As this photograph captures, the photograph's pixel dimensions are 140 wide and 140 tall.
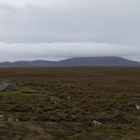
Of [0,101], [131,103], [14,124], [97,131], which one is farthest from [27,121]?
[131,103]

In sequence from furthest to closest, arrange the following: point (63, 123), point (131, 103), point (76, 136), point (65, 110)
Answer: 1. point (131, 103)
2. point (65, 110)
3. point (63, 123)
4. point (76, 136)

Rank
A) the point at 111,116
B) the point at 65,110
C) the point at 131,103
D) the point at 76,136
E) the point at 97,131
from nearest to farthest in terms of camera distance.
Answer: the point at 76,136 < the point at 97,131 < the point at 111,116 < the point at 65,110 < the point at 131,103

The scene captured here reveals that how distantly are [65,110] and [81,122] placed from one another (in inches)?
201

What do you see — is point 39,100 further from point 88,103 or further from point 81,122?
point 81,122

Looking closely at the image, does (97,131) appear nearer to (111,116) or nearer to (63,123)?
(63,123)

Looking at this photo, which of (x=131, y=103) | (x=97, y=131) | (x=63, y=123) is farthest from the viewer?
(x=131, y=103)

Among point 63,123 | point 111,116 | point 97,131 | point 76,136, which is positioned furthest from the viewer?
point 111,116

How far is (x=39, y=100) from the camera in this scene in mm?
41188

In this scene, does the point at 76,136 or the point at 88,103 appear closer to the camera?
the point at 76,136

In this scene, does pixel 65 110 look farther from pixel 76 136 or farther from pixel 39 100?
pixel 76 136

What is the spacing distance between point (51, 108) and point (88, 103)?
5484mm

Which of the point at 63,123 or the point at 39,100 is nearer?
the point at 63,123

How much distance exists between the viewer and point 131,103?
40.0m

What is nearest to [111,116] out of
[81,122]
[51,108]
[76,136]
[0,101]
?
[81,122]
